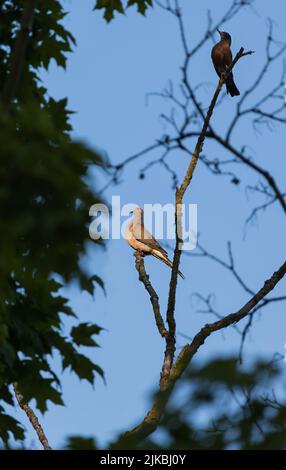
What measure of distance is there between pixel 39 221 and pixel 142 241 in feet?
32.3

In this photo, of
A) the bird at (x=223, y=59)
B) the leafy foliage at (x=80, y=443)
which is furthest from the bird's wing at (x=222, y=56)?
the leafy foliage at (x=80, y=443)

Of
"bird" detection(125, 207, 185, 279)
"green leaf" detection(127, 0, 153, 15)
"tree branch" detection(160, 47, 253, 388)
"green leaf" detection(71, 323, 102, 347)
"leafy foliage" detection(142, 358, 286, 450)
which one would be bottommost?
"leafy foliage" detection(142, 358, 286, 450)

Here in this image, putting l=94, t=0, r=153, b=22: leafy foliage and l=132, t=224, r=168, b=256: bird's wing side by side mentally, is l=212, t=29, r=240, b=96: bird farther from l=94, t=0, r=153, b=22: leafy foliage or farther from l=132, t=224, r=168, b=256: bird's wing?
l=94, t=0, r=153, b=22: leafy foliage

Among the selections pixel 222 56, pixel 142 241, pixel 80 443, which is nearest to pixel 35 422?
pixel 80 443

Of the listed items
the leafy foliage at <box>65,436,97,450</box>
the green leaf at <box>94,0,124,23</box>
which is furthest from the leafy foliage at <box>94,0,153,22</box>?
the leafy foliage at <box>65,436,97,450</box>

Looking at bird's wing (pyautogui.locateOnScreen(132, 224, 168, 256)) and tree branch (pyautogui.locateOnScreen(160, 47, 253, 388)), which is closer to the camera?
tree branch (pyautogui.locateOnScreen(160, 47, 253, 388))

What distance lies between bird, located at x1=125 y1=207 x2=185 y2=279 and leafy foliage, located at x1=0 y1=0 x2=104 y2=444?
649 cm

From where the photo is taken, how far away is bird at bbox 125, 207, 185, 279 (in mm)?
11984

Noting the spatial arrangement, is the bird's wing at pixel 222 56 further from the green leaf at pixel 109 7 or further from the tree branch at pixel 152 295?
the green leaf at pixel 109 7

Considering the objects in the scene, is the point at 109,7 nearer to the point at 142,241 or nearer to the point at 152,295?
the point at 152,295

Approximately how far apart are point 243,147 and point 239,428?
3.56 feet

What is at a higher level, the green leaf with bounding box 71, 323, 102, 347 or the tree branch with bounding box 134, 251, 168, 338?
the tree branch with bounding box 134, 251, 168, 338
